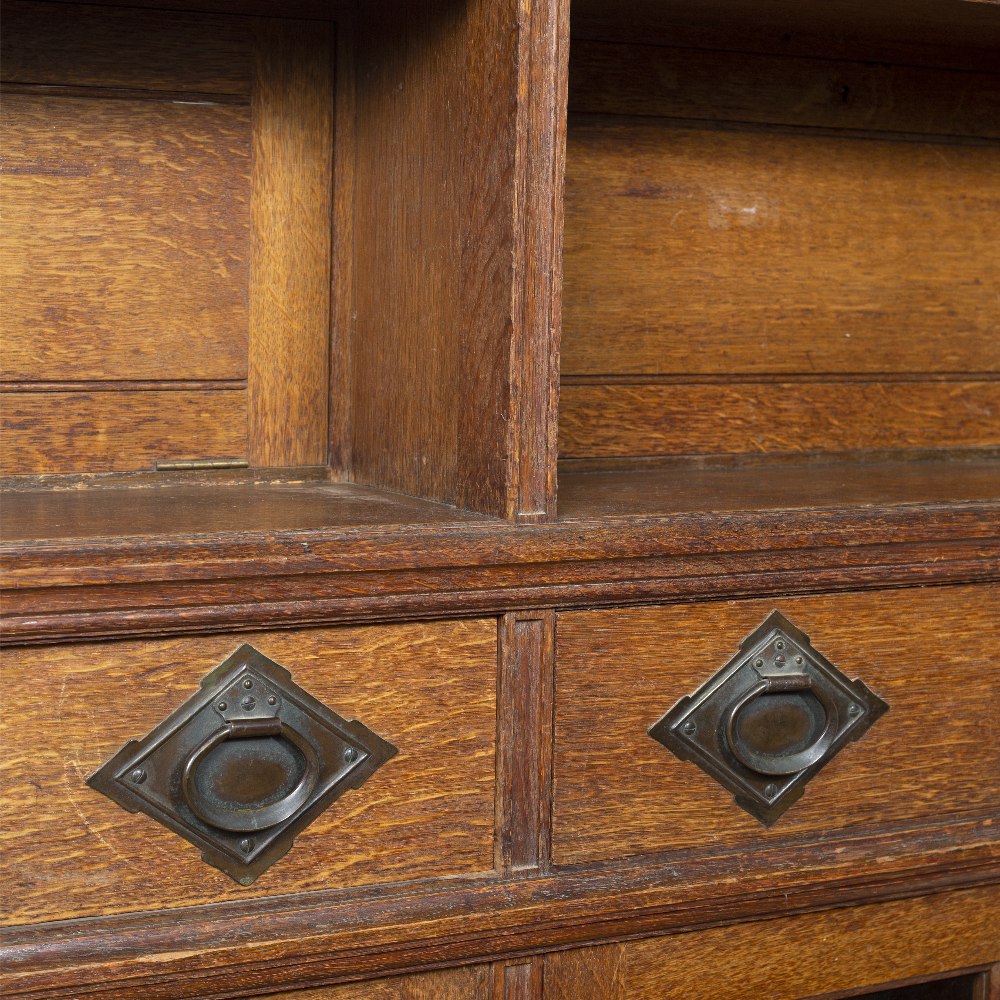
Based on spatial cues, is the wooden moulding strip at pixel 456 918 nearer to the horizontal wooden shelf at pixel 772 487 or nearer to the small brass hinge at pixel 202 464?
the horizontal wooden shelf at pixel 772 487

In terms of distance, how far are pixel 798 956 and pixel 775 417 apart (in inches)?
23.9

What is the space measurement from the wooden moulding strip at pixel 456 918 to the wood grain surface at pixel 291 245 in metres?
0.48

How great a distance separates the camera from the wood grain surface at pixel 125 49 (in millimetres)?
1268

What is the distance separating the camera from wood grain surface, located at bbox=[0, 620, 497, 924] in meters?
0.98

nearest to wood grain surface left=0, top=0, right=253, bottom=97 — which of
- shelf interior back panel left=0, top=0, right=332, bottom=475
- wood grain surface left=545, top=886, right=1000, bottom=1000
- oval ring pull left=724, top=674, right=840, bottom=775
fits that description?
shelf interior back panel left=0, top=0, right=332, bottom=475

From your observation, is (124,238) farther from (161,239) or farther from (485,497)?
(485,497)

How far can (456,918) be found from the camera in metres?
1.11

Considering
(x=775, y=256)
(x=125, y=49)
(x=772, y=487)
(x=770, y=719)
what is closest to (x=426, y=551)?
(x=770, y=719)

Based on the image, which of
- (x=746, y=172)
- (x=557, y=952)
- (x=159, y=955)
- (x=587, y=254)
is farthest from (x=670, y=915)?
(x=746, y=172)

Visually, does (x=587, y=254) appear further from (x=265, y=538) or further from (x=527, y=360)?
(x=265, y=538)

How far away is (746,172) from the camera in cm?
156

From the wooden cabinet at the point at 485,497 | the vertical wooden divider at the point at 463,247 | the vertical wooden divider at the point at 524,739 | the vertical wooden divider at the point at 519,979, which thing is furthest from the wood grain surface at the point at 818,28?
the vertical wooden divider at the point at 519,979

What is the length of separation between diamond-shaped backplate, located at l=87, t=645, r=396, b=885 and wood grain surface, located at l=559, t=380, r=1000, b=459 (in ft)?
1.72

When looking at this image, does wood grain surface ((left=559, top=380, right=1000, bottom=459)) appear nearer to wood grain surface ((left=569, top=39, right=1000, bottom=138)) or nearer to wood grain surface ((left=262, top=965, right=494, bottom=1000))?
wood grain surface ((left=569, top=39, right=1000, bottom=138))
